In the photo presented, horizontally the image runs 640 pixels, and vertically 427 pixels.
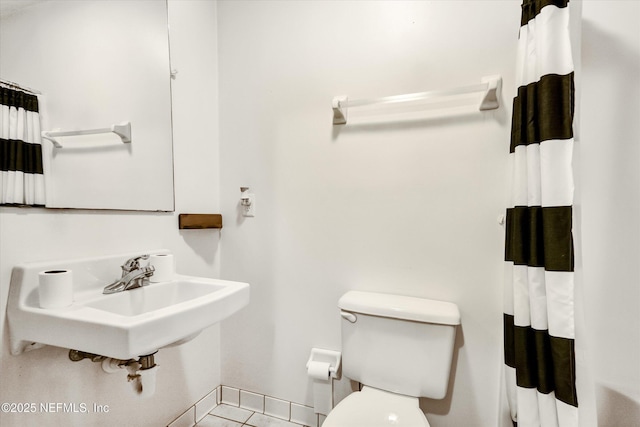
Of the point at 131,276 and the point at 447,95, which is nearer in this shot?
the point at 131,276

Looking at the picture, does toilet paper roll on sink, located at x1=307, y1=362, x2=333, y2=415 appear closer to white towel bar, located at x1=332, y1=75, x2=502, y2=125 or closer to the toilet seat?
the toilet seat

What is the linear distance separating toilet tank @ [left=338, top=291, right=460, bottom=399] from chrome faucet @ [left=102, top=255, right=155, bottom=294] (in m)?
0.72

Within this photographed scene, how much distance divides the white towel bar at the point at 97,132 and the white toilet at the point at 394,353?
1.06m

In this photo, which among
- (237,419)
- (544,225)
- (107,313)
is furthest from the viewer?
(237,419)

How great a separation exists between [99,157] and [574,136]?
152cm

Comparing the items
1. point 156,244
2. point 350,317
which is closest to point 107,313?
point 156,244

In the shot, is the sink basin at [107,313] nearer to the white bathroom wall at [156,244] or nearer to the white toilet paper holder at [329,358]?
the white bathroom wall at [156,244]

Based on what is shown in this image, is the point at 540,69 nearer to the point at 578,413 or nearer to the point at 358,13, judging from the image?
the point at 358,13

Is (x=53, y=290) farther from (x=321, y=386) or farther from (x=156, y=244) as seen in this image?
(x=321, y=386)

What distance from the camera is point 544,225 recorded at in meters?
0.83

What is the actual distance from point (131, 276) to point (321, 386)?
89 centimetres

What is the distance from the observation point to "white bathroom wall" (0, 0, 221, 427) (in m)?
0.79

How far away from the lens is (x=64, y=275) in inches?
29.1

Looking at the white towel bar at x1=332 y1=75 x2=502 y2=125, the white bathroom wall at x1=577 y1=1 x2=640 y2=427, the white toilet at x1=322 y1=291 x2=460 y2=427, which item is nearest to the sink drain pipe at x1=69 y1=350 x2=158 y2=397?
the white toilet at x1=322 y1=291 x2=460 y2=427
